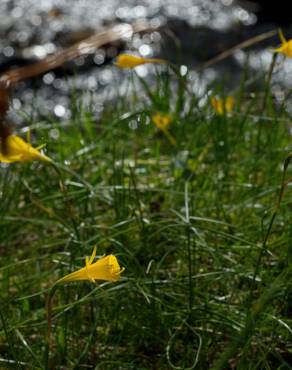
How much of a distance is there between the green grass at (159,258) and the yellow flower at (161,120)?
59 millimetres

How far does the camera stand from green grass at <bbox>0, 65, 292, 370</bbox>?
5.60ft

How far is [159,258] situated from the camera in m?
2.08

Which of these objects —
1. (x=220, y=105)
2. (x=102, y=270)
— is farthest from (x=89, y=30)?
(x=102, y=270)

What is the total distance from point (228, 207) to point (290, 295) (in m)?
0.50

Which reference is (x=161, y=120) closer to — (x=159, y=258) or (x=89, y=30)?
(x=159, y=258)

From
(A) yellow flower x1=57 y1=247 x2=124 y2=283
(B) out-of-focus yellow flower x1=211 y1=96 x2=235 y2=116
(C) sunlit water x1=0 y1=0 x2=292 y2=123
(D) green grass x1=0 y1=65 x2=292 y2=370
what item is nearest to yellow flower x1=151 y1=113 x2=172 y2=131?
(D) green grass x1=0 y1=65 x2=292 y2=370

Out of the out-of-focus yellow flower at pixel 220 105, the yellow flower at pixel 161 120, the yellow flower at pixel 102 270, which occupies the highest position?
the yellow flower at pixel 102 270

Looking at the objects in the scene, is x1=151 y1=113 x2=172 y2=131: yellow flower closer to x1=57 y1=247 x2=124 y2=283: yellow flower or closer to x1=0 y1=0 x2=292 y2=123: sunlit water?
x1=57 y1=247 x2=124 y2=283: yellow flower

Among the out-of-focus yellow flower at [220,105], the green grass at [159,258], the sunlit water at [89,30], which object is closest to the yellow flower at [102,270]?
the green grass at [159,258]

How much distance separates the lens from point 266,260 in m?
1.97

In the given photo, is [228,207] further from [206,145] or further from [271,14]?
[271,14]

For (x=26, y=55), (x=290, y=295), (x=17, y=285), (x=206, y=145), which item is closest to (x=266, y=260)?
(x=290, y=295)

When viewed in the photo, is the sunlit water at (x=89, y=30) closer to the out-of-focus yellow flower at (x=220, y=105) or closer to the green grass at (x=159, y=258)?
the out-of-focus yellow flower at (x=220, y=105)

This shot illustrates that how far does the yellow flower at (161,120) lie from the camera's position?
266 cm
